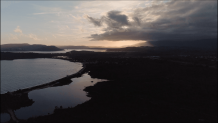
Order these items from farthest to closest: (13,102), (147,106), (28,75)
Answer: (28,75) < (13,102) < (147,106)

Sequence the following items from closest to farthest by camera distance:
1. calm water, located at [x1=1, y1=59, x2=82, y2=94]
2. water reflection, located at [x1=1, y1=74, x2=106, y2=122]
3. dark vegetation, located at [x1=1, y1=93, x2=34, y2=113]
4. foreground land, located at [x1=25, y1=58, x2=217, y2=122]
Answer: foreground land, located at [x1=25, y1=58, x2=217, y2=122], water reflection, located at [x1=1, y1=74, x2=106, y2=122], dark vegetation, located at [x1=1, y1=93, x2=34, y2=113], calm water, located at [x1=1, y1=59, x2=82, y2=94]

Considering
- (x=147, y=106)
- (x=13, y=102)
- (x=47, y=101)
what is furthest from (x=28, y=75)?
(x=147, y=106)

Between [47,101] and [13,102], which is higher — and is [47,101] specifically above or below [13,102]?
below

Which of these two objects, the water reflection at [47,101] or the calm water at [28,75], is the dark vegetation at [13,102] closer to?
the water reflection at [47,101]

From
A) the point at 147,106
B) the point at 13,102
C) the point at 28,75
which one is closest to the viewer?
the point at 147,106

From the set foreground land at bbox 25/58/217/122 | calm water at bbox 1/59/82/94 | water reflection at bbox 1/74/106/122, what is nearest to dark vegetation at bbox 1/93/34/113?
water reflection at bbox 1/74/106/122

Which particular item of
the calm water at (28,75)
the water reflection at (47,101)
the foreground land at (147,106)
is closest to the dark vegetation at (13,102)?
the water reflection at (47,101)

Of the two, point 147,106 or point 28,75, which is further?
point 28,75

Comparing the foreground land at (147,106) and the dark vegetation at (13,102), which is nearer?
the foreground land at (147,106)

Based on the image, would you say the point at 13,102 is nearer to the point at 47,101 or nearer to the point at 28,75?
the point at 47,101

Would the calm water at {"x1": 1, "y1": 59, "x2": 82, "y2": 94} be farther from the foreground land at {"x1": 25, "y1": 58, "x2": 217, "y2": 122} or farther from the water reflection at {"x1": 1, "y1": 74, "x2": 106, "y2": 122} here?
the foreground land at {"x1": 25, "y1": 58, "x2": 217, "y2": 122}

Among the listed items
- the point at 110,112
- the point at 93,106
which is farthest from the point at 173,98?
the point at 93,106
